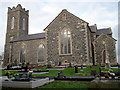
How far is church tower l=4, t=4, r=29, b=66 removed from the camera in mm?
45956

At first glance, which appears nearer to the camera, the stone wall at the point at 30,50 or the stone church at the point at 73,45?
the stone church at the point at 73,45

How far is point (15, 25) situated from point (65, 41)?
27.4 metres

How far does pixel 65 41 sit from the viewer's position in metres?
28.8

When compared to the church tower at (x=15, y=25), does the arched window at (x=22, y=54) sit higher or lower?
lower

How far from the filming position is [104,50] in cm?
2939

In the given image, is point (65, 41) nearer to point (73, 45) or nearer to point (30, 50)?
point (73, 45)

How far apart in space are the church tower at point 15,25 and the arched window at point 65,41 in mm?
23631

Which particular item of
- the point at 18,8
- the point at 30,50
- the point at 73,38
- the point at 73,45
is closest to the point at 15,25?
the point at 18,8

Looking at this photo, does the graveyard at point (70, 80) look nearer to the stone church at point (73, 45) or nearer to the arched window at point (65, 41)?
the stone church at point (73, 45)

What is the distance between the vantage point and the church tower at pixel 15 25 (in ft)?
151

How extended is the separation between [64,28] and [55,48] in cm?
514

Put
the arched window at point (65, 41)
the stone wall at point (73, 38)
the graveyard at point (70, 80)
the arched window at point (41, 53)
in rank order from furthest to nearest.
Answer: the arched window at point (41, 53)
the arched window at point (65, 41)
the stone wall at point (73, 38)
the graveyard at point (70, 80)

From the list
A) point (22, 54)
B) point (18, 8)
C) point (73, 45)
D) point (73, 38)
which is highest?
point (18, 8)

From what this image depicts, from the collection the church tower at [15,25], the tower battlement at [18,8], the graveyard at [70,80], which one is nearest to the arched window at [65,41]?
the graveyard at [70,80]
